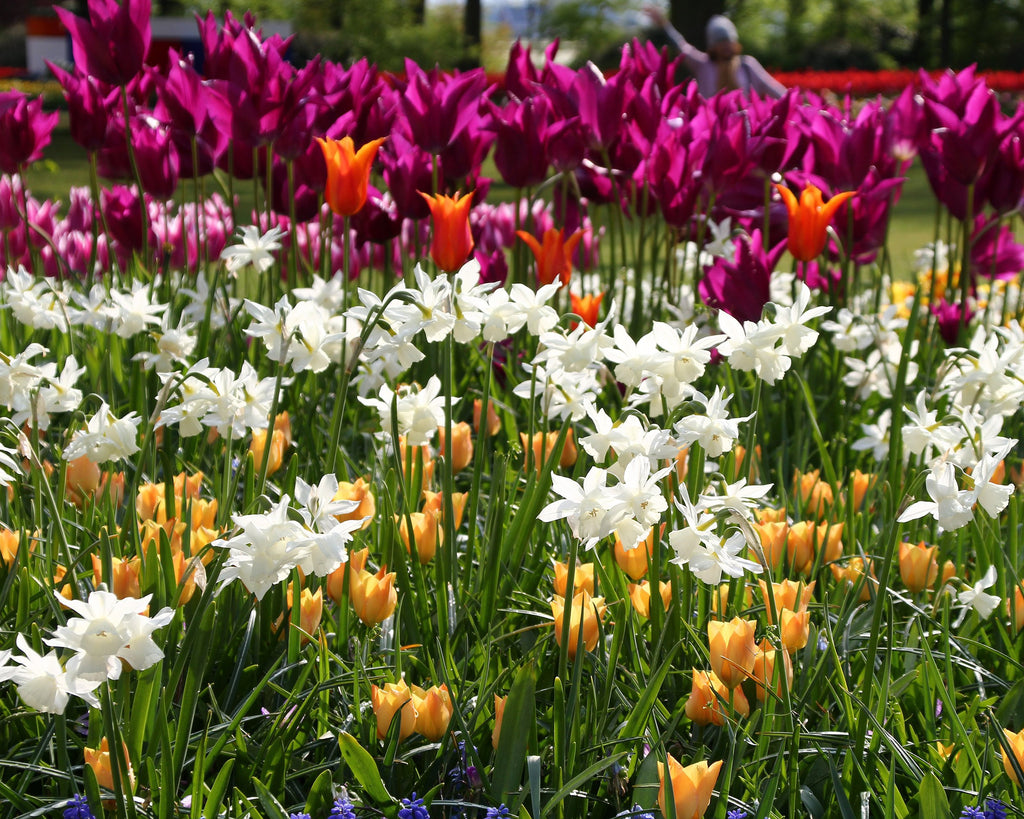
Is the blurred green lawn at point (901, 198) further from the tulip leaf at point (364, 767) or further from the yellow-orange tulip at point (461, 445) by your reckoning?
the tulip leaf at point (364, 767)

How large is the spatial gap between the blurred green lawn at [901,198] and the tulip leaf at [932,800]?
5.49 m

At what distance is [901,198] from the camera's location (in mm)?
11734

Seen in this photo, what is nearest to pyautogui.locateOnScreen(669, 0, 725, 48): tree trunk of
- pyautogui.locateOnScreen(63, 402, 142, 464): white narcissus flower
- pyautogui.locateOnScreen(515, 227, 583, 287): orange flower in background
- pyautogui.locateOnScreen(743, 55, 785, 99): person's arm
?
pyautogui.locateOnScreen(743, 55, 785, 99): person's arm

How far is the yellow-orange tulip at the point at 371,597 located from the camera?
1.45 m

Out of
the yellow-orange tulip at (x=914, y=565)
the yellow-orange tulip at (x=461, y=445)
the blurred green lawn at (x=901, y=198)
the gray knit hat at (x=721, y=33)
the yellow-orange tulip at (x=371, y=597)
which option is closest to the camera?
the yellow-orange tulip at (x=371, y=597)

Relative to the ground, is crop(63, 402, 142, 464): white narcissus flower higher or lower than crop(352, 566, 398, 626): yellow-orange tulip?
higher

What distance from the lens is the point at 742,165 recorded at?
273 cm

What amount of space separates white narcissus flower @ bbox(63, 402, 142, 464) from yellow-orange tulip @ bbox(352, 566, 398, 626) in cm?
37

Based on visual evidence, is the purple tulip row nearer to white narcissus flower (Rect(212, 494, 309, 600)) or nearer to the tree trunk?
white narcissus flower (Rect(212, 494, 309, 600))

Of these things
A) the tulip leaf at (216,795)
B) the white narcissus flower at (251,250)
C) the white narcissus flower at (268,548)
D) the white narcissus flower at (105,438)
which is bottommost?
the tulip leaf at (216,795)

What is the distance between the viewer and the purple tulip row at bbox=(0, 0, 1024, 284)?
2.65m

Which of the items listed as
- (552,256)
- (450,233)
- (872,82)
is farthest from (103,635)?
(872,82)

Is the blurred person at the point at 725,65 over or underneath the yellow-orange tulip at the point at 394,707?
over

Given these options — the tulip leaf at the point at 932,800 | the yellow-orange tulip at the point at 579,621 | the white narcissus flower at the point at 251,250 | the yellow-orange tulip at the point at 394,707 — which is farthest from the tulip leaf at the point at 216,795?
the white narcissus flower at the point at 251,250
